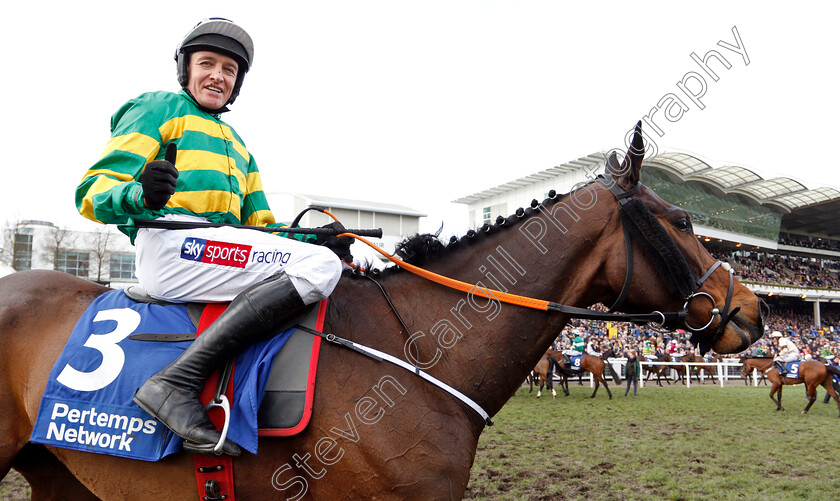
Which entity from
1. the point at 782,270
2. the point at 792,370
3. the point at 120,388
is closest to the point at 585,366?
the point at 792,370

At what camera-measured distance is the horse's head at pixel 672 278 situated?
2.25m

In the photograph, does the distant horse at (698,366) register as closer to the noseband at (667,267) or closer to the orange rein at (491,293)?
the noseband at (667,267)

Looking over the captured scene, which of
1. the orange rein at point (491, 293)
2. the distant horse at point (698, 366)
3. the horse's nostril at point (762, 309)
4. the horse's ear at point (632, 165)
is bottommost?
the distant horse at point (698, 366)

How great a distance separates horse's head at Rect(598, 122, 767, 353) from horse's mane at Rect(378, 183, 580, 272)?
1.16 feet

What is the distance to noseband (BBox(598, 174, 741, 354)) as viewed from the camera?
2238 millimetres

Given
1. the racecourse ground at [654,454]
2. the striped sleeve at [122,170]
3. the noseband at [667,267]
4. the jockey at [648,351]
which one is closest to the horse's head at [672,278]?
the noseband at [667,267]

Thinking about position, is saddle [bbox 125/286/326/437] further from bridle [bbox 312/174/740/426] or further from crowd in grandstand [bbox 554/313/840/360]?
crowd in grandstand [bbox 554/313/840/360]

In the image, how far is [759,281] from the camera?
41.3 meters

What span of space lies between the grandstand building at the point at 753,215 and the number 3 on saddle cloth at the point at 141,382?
34628 mm

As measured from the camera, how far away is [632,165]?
2342 mm

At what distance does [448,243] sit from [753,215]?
48.4 m

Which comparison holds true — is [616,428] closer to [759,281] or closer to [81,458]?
[81,458]

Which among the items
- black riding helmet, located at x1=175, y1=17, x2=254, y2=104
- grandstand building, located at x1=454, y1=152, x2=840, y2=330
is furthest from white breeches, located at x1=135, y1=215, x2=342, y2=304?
grandstand building, located at x1=454, y1=152, x2=840, y2=330

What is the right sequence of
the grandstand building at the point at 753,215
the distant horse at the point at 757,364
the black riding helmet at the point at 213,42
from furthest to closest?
the grandstand building at the point at 753,215, the distant horse at the point at 757,364, the black riding helmet at the point at 213,42
